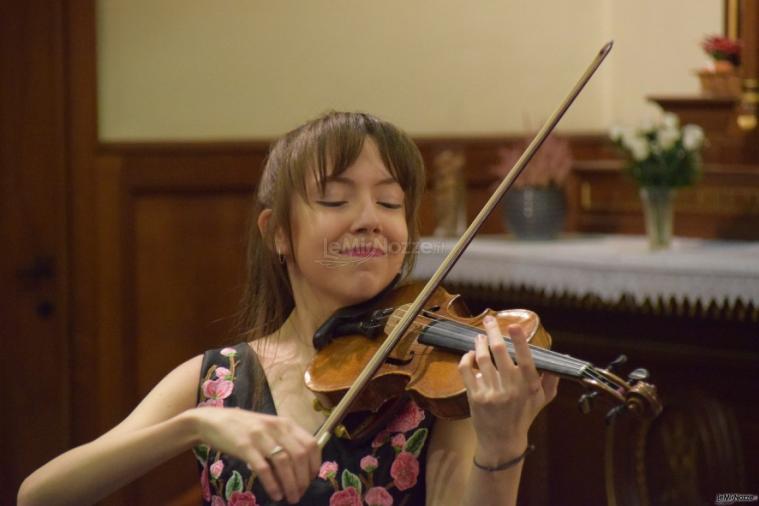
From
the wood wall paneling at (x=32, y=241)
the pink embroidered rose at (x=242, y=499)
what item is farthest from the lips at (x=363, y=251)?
the wood wall paneling at (x=32, y=241)

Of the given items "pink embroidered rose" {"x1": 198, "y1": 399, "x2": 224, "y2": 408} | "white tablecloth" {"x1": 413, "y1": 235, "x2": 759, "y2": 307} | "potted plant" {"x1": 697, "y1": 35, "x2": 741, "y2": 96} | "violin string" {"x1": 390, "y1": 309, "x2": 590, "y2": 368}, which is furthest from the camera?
"potted plant" {"x1": 697, "y1": 35, "x2": 741, "y2": 96}

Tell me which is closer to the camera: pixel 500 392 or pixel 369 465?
pixel 500 392

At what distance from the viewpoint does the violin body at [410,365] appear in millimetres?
1356

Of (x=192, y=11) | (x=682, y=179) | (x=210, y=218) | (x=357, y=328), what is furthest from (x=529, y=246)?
(x=357, y=328)

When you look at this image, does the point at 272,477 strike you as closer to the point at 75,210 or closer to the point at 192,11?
the point at 75,210

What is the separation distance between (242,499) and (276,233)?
36cm

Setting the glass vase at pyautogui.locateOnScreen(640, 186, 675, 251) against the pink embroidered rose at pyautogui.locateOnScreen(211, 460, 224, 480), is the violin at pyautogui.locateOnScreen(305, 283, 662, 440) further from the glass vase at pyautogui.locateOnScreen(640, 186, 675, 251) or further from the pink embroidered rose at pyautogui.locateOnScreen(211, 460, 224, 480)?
the glass vase at pyautogui.locateOnScreen(640, 186, 675, 251)

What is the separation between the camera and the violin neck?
4.09ft

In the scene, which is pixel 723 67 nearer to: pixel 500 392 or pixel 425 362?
pixel 425 362

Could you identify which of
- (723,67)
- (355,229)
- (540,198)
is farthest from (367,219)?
(723,67)

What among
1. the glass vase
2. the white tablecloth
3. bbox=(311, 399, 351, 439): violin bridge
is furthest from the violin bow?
the glass vase

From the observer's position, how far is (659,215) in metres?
3.72

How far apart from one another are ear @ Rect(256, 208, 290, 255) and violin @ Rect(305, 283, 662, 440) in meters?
0.12

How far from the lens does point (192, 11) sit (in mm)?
3877
